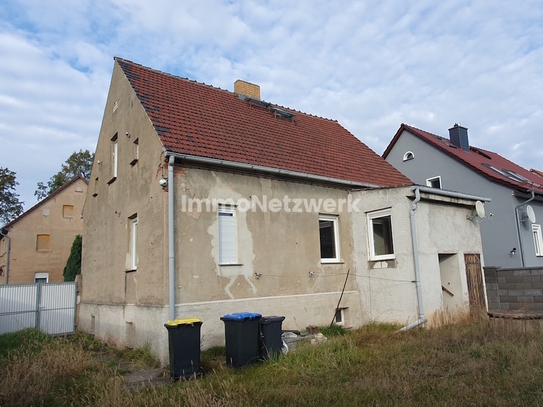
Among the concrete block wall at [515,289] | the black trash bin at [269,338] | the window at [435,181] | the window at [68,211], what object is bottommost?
the black trash bin at [269,338]

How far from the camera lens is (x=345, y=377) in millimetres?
6348

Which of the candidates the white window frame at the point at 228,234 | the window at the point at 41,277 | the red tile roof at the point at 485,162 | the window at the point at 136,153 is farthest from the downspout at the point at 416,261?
the window at the point at 41,277

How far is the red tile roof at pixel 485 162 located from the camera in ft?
60.2

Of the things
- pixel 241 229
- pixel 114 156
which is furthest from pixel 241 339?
pixel 114 156

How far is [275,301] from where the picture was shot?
10383mm

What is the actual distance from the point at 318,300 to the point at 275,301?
1438mm

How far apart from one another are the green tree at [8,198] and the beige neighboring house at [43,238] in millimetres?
10419

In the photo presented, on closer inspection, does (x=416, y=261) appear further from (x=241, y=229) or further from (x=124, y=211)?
(x=124, y=211)

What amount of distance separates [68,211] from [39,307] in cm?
1460

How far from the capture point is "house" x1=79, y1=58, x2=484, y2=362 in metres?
9.46

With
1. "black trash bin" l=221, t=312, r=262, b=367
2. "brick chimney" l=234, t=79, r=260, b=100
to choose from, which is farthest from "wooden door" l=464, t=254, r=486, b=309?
"brick chimney" l=234, t=79, r=260, b=100

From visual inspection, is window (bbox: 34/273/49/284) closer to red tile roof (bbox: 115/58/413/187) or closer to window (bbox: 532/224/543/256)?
red tile roof (bbox: 115/58/413/187)

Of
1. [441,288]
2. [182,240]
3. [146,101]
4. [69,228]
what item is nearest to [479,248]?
[441,288]

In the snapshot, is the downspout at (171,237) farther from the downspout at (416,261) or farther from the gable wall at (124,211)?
the downspout at (416,261)
